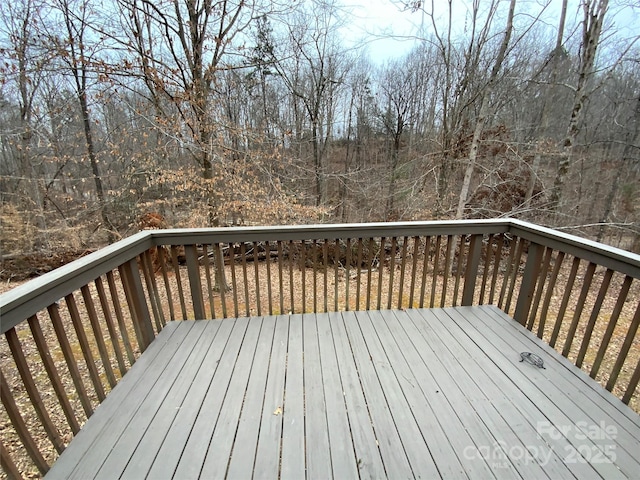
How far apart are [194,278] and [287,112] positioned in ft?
28.9

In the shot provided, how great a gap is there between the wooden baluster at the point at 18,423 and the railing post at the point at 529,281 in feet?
10.2

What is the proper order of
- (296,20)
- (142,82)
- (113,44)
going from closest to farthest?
(113,44), (142,82), (296,20)

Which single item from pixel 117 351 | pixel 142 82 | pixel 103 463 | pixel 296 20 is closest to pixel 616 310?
pixel 103 463

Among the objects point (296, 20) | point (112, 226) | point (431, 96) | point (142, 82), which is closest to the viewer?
point (142, 82)

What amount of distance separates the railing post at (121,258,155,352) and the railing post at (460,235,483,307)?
2.63 m

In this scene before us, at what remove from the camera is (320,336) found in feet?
7.46

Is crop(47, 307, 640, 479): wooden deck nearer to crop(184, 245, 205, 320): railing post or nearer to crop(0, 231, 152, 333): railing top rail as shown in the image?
crop(184, 245, 205, 320): railing post

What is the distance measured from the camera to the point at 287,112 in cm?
995

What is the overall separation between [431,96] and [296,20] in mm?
5325

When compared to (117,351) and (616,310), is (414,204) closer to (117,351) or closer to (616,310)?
(616,310)

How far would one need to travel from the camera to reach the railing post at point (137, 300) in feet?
6.75

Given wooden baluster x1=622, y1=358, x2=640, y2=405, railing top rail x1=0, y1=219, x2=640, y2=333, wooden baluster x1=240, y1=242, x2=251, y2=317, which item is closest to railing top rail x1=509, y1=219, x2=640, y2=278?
railing top rail x1=0, y1=219, x2=640, y2=333

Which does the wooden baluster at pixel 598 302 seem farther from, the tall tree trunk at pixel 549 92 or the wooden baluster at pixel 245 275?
the tall tree trunk at pixel 549 92

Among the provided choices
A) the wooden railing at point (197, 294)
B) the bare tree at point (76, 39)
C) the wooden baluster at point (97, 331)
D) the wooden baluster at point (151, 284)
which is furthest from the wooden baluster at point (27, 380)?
the bare tree at point (76, 39)
